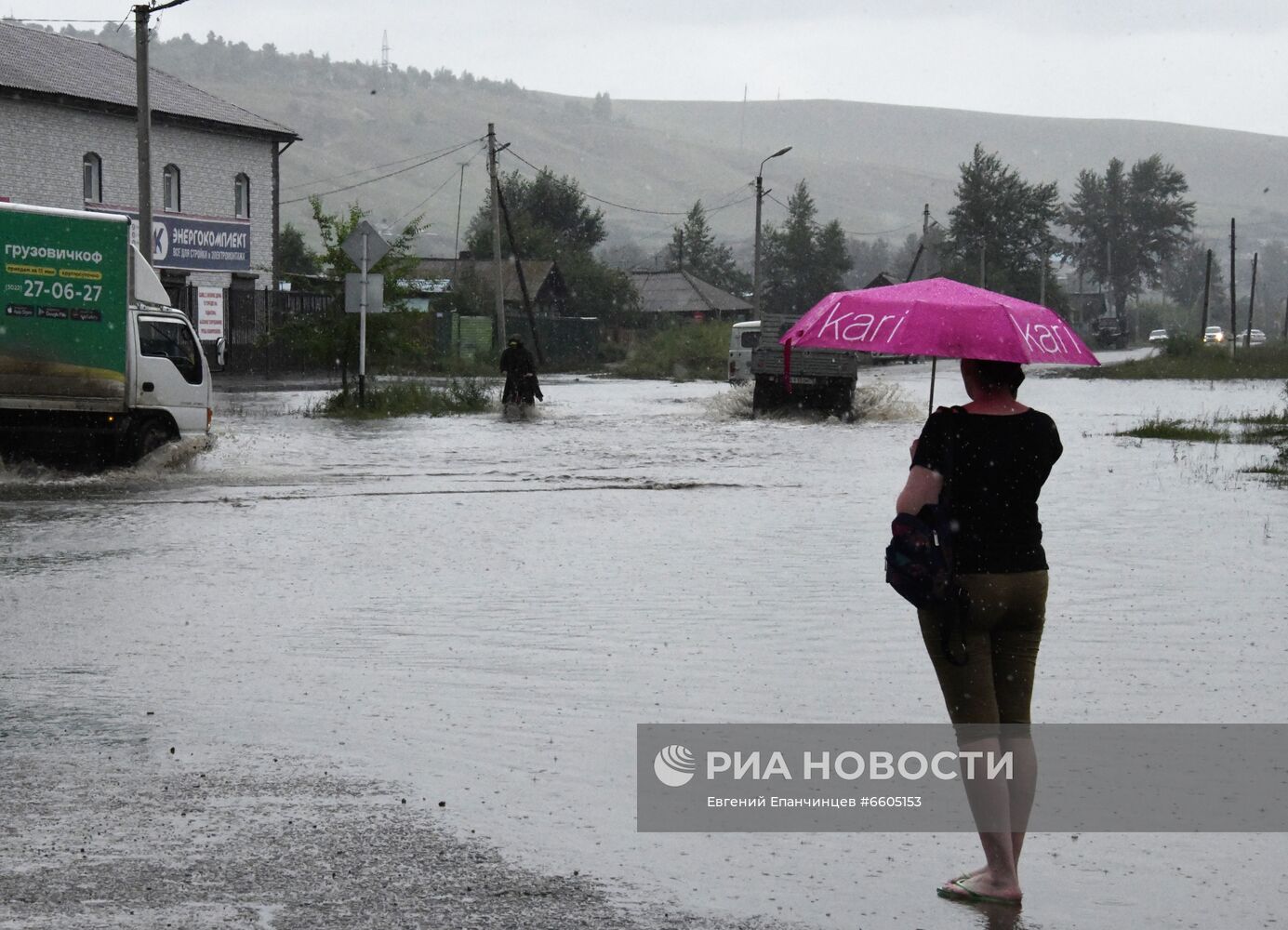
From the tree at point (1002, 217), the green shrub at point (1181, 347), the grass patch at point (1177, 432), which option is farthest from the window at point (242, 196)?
the tree at point (1002, 217)

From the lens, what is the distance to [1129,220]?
16388 centimetres

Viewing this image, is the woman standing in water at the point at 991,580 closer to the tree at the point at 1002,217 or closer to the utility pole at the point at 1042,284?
the utility pole at the point at 1042,284

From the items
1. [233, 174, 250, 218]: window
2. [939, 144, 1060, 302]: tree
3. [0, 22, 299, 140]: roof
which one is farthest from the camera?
[939, 144, 1060, 302]: tree

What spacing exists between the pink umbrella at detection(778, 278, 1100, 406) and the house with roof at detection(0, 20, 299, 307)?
43.0 m

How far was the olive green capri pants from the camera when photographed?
15.9 ft

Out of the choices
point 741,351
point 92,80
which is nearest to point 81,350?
point 741,351

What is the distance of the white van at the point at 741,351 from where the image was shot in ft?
139

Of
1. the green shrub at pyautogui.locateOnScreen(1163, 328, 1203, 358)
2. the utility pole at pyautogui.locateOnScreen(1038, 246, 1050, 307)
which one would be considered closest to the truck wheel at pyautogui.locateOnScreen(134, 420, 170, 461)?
the green shrub at pyautogui.locateOnScreen(1163, 328, 1203, 358)

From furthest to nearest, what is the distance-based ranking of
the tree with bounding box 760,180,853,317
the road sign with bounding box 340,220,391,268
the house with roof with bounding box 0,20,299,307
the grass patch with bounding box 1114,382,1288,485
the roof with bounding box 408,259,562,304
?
the tree with bounding box 760,180,853,317 → the roof with bounding box 408,259,562,304 → the house with roof with bounding box 0,20,299,307 → the road sign with bounding box 340,220,391,268 → the grass patch with bounding box 1114,382,1288,485

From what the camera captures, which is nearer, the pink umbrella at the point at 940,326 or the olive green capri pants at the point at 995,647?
the olive green capri pants at the point at 995,647

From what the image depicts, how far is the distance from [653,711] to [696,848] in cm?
186

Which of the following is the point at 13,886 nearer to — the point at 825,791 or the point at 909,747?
the point at 825,791

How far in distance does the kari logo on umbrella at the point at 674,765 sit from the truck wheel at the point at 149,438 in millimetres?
13201

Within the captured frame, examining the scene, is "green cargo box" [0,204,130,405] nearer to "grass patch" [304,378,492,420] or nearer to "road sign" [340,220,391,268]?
"road sign" [340,220,391,268]
